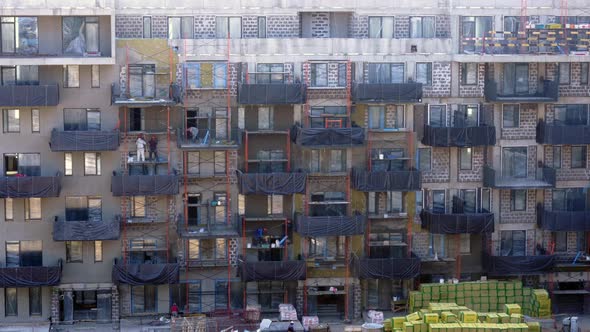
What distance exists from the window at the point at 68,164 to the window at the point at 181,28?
935cm

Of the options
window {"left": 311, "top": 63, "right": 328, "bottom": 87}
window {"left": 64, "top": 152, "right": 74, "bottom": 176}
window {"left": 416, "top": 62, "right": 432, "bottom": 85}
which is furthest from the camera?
window {"left": 416, "top": 62, "right": 432, "bottom": 85}

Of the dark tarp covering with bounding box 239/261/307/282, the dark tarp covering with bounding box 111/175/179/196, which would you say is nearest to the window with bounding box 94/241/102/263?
the dark tarp covering with bounding box 111/175/179/196

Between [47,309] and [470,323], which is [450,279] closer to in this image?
[470,323]

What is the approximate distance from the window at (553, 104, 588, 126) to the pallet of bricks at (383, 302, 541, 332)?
1283cm

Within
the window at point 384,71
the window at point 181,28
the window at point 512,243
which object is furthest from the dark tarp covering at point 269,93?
the window at point 512,243

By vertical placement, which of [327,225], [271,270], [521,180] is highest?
[521,180]

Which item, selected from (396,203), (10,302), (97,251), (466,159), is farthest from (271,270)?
(10,302)

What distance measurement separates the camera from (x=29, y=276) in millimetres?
80188

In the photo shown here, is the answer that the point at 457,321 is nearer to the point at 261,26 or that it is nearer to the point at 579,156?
the point at 579,156

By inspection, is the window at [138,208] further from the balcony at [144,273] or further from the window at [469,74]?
the window at [469,74]

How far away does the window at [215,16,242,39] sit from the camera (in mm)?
82812

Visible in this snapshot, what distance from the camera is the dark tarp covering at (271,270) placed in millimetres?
81500

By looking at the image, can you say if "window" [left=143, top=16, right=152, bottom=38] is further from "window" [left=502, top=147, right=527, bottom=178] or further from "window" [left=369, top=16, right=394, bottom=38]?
"window" [left=502, top=147, right=527, bottom=178]

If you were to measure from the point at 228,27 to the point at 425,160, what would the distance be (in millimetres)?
14546
